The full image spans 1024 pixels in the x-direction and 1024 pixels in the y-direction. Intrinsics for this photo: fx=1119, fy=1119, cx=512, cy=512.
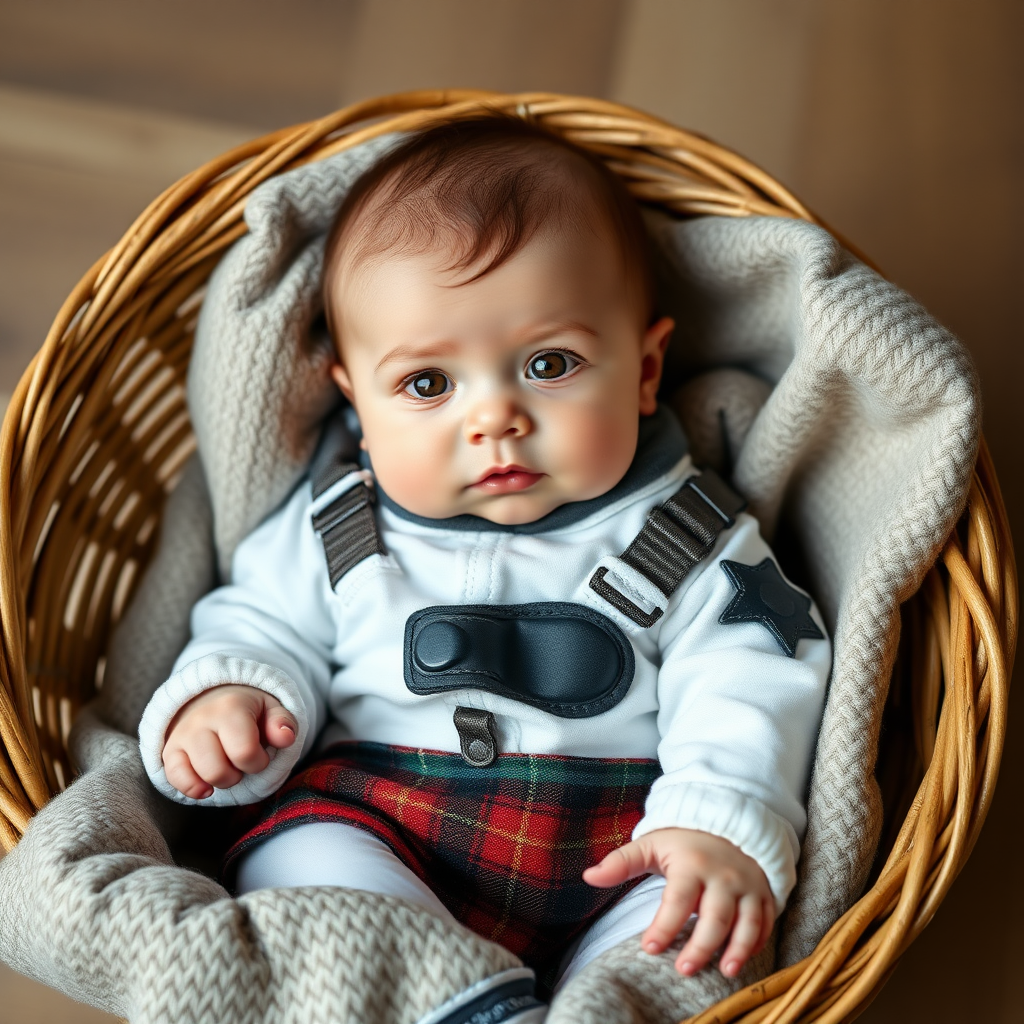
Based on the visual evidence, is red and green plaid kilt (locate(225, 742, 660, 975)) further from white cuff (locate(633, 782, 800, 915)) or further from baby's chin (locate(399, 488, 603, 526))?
baby's chin (locate(399, 488, 603, 526))

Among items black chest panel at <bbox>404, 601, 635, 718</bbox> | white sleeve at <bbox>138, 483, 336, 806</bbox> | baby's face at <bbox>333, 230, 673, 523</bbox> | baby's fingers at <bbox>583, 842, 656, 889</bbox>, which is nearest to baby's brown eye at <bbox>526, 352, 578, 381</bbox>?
baby's face at <bbox>333, 230, 673, 523</bbox>

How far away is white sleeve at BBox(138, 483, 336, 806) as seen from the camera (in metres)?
1.03

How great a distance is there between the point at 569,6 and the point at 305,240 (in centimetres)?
112

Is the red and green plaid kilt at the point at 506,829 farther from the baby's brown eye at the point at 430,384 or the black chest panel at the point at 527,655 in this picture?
the baby's brown eye at the point at 430,384

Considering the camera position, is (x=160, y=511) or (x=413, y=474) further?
(x=160, y=511)

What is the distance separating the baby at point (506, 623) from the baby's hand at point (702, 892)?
0.06 m

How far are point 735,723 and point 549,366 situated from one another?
14.2 inches

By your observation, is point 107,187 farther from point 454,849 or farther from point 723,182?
point 454,849

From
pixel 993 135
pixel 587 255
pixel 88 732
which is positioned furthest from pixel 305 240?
pixel 993 135

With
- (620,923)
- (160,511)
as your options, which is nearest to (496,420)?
(620,923)

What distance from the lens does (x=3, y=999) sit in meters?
1.30

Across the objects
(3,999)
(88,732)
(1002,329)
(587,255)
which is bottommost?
(3,999)

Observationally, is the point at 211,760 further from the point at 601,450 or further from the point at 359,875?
the point at 601,450

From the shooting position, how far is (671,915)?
854 mm
